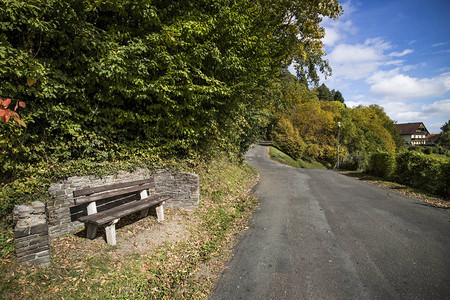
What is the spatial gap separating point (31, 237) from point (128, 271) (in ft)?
5.42

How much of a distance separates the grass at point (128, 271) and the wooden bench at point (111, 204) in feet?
1.33

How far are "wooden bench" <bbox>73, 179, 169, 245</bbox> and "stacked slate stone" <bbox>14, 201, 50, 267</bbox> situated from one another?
615 mm

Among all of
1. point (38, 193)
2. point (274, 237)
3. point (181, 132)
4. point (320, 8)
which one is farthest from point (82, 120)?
point (320, 8)

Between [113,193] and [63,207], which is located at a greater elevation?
[113,193]

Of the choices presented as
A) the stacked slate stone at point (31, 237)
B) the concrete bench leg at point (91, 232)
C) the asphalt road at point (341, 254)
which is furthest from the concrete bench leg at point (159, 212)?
the stacked slate stone at point (31, 237)

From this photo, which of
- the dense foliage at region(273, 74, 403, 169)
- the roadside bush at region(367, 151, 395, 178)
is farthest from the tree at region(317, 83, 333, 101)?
the roadside bush at region(367, 151, 395, 178)

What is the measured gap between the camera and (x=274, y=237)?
527 cm

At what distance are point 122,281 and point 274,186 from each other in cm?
877

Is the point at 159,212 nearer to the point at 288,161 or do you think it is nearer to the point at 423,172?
the point at 423,172

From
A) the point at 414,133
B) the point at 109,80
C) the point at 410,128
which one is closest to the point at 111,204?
the point at 109,80

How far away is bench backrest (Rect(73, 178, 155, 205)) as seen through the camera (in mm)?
4484

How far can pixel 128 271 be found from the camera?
12.3ft

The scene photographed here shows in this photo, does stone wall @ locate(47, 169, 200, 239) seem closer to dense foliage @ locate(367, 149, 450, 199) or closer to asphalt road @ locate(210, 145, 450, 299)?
asphalt road @ locate(210, 145, 450, 299)

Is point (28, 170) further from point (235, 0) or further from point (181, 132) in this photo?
point (235, 0)
